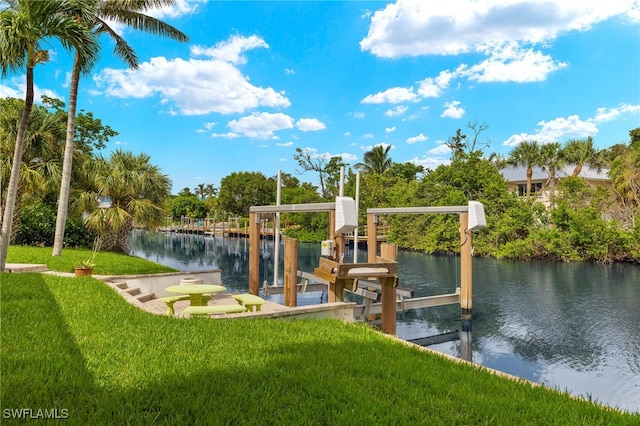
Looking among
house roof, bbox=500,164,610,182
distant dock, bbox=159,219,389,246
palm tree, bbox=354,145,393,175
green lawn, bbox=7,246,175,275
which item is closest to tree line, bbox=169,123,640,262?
house roof, bbox=500,164,610,182

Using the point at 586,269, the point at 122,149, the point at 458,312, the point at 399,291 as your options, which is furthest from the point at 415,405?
the point at 586,269

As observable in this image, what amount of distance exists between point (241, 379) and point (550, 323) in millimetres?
11251

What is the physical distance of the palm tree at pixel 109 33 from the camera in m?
14.2

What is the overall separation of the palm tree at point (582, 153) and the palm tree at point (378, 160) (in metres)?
20.1

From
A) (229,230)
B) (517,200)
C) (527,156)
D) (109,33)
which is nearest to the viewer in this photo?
(109,33)

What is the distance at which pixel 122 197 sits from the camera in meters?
20.1

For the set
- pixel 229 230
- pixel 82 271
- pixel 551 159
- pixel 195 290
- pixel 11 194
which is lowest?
pixel 195 290

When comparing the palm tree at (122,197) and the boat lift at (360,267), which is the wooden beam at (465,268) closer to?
the boat lift at (360,267)

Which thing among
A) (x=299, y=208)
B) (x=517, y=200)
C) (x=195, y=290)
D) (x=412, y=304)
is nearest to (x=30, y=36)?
(x=195, y=290)

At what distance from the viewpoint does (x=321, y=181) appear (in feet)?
162

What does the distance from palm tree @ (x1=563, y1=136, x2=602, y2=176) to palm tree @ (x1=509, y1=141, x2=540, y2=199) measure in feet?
9.45

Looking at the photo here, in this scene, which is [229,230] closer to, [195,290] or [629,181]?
[629,181]

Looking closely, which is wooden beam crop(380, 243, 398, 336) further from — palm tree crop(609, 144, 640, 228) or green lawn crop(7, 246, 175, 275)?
palm tree crop(609, 144, 640, 228)

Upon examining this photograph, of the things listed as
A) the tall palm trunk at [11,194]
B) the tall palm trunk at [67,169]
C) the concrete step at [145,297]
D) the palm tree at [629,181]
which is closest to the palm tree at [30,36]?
the tall palm trunk at [11,194]
